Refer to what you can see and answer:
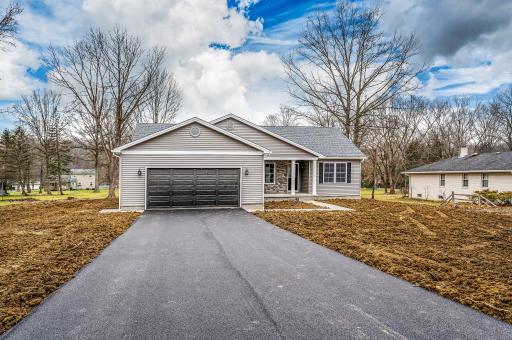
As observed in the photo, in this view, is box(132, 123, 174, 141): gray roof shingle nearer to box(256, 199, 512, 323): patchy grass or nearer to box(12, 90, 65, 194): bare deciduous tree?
box(256, 199, 512, 323): patchy grass

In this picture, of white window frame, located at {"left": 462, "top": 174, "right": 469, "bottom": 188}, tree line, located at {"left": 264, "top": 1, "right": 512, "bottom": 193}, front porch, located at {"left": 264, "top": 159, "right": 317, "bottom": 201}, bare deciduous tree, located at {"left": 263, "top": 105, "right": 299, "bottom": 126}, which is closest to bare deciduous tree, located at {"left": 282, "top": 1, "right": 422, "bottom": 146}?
tree line, located at {"left": 264, "top": 1, "right": 512, "bottom": 193}

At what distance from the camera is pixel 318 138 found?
22.5m

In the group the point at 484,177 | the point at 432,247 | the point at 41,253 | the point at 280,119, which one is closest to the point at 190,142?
the point at 41,253

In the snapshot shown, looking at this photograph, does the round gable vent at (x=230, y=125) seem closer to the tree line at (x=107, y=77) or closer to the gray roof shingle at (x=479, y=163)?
the tree line at (x=107, y=77)

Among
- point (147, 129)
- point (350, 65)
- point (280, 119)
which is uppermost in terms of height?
point (350, 65)

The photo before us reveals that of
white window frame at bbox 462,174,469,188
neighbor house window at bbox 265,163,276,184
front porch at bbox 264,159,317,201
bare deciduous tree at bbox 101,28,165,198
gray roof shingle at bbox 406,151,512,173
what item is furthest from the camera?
white window frame at bbox 462,174,469,188

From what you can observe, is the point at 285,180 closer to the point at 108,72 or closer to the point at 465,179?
the point at 465,179

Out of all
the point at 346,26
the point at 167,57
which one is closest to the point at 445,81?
the point at 346,26

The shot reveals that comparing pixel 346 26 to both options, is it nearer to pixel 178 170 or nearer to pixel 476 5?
pixel 476 5

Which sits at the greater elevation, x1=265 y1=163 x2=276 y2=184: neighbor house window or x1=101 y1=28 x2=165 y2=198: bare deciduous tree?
x1=101 y1=28 x2=165 y2=198: bare deciduous tree

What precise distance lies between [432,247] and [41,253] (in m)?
8.72

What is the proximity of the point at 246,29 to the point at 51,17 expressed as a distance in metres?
10.3

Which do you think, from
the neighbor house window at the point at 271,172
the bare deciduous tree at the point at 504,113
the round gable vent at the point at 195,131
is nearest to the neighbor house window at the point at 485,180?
the neighbor house window at the point at 271,172

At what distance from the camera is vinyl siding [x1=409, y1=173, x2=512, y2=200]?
74.0ft
